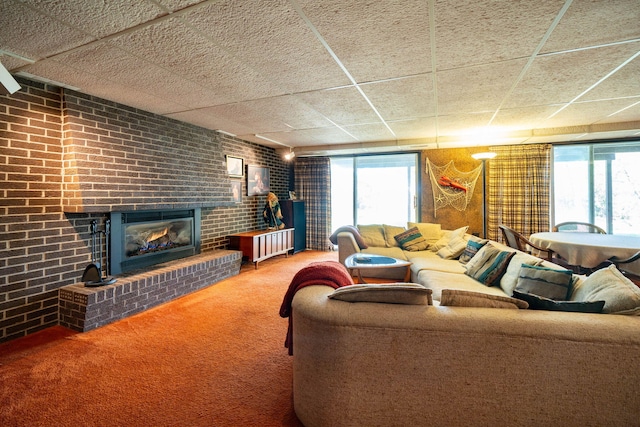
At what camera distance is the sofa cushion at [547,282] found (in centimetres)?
185

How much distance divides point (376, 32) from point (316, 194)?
475 cm

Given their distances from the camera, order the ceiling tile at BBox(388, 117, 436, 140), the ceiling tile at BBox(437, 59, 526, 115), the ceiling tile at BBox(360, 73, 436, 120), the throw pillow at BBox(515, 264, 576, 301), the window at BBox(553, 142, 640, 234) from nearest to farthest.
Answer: the throw pillow at BBox(515, 264, 576, 301), the ceiling tile at BBox(437, 59, 526, 115), the ceiling tile at BBox(360, 73, 436, 120), the ceiling tile at BBox(388, 117, 436, 140), the window at BBox(553, 142, 640, 234)

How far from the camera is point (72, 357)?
2.12 meters

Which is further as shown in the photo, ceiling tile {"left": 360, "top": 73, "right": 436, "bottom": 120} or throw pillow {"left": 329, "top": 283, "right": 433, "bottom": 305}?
ceiling tile {"left": 360, "top": 73, "right": 436, "bottom": 120}

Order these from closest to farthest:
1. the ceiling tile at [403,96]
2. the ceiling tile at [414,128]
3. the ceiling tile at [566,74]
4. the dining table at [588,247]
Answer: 1. the ceiling tile at [566,74]
2. the ceiling tile at [403,96]
3. the dining table at [588,247]
4. the ceiling tile at [414,128]

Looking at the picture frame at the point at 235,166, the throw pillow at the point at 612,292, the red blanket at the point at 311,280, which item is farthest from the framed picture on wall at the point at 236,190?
the throw pillow at the point at 612,292

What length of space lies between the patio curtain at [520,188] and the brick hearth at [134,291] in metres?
5.05

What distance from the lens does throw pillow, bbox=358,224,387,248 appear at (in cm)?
463

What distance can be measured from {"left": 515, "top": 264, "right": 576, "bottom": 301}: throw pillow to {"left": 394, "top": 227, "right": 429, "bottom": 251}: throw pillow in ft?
7.26

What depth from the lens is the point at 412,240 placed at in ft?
14.5

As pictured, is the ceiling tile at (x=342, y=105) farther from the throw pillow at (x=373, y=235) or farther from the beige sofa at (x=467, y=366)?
the beige sofa at (x=467, y=366)

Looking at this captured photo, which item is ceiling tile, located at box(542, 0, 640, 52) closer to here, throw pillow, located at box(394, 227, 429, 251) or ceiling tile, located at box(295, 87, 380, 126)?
ceiling tile, located at box(295, 87, 380, 126)

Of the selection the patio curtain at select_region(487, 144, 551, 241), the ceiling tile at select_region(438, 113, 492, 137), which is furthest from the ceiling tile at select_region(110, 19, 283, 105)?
the patio curtain at select_region(487, 144, 551, 241)

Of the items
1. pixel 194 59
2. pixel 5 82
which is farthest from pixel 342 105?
pixel 5 82
